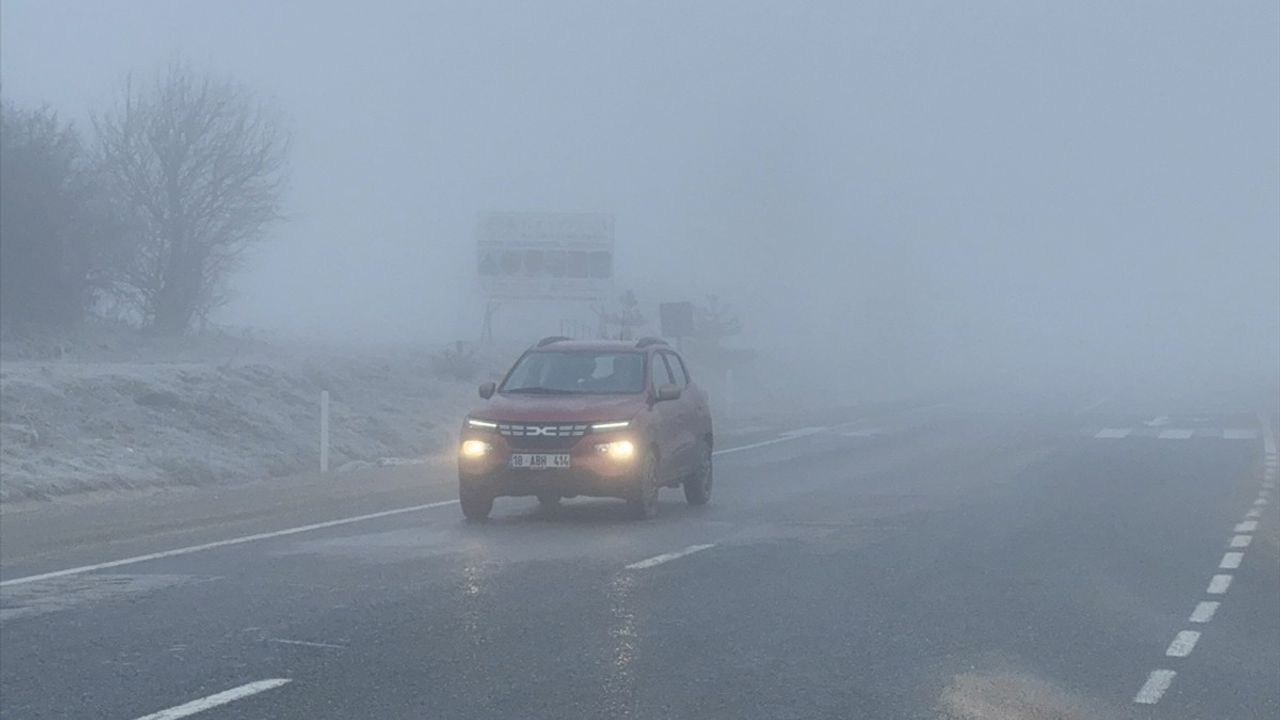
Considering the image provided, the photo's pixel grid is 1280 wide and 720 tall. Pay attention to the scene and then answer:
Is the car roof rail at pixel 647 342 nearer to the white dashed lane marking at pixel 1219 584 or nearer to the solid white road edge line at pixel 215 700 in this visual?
the white dashed lane marking at pixel 1219 584

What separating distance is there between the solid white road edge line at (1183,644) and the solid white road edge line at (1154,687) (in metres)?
0.65

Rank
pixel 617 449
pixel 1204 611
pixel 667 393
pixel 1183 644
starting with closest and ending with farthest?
1. pixel 1183 644
2. pixel 1204 611
3. pixel 617 449
4. pixel 667 393

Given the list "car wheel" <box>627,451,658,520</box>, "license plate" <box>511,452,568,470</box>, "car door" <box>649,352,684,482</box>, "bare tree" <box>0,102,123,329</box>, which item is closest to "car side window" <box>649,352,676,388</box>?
"car door" <box>649,352,684,482</box>

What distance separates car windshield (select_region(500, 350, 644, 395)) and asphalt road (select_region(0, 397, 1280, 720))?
1.41 meters

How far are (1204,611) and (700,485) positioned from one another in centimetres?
850

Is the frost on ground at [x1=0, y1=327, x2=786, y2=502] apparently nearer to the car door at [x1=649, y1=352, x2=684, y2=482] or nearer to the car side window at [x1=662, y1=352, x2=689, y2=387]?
the car side window at [x1=662, y1=352, x2=689, y2=387]

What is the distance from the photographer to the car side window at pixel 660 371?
1859cm

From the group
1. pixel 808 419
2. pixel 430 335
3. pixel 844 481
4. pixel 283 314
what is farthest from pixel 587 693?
pixel 283 314

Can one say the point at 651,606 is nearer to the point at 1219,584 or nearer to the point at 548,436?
the point at 1219,584

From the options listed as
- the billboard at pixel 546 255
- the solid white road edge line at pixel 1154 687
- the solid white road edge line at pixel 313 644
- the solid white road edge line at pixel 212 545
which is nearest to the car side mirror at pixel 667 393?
the solid white road edge line at pixel 212 545

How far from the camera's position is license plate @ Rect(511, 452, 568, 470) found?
1688cm

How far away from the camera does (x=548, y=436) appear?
16953 mm

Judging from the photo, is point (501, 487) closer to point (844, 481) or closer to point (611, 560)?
point (611, 560)

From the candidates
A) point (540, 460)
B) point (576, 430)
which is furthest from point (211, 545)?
point (576, 430)
